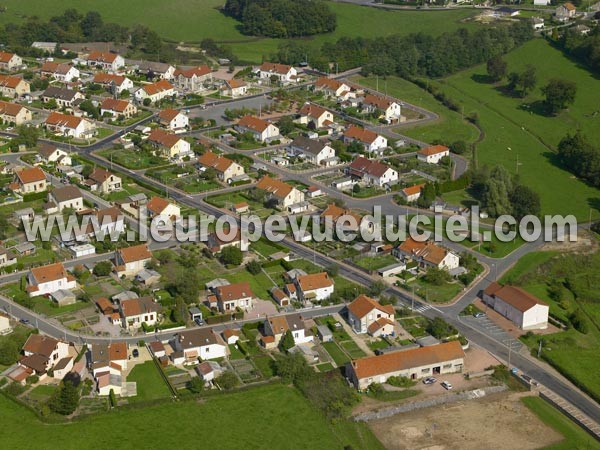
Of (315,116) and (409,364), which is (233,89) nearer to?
(315,116)

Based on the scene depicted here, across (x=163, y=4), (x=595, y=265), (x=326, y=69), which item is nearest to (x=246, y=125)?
(x=326, y=69)

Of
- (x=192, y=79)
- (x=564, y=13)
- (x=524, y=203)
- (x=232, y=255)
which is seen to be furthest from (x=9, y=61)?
(x=564, y=13)

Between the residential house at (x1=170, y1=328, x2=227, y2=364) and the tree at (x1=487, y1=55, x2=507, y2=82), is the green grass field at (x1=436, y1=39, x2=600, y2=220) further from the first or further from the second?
the residential house at (x1=170, y1=328, x2=227, y2=364)

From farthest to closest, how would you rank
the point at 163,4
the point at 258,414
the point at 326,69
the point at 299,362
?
the point at 163,4
the point at 326,69
the point at 299,362
the point at 258,414

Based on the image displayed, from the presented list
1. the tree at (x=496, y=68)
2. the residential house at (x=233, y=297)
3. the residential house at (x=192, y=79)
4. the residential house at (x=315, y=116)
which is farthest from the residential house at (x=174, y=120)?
the tree at (x=496, y=68)

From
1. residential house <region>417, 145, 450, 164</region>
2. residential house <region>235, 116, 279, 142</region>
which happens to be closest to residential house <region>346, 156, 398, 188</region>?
residential house <region>417, 145, 450, 164</region>

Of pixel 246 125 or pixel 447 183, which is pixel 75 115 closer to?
pixel 246 125

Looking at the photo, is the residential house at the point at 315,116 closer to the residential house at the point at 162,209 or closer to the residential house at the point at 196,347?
the residential house at the point at 162,209
